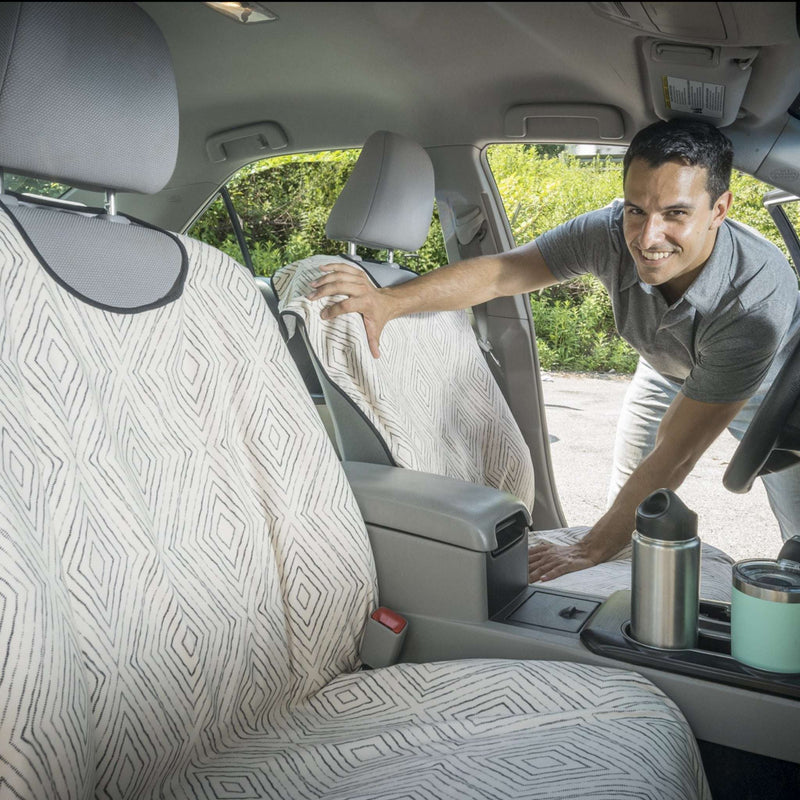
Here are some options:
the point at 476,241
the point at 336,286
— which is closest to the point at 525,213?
the point at 476,241

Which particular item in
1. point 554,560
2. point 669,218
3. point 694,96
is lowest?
point 554,560

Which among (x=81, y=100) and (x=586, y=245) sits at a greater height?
(x=81, y=100)

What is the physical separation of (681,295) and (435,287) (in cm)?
57

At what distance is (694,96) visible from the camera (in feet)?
5.49

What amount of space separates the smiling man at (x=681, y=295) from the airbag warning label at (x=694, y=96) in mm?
35

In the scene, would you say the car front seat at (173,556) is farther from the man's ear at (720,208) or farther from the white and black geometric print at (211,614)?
the man's ear at (720,208)

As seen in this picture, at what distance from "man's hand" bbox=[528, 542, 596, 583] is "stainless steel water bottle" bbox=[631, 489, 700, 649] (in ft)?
1.52

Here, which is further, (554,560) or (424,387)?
(424,387)

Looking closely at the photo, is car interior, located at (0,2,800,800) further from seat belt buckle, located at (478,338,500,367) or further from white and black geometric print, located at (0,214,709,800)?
seat belt buckle, located at (478,338,500,367)

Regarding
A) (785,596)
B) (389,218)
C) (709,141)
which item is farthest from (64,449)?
(709,141)

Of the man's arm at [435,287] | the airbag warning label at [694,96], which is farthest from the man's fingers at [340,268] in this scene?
the airbag warning label at [694,96]

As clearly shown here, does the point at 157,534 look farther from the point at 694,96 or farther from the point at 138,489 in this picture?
the point at 694,96

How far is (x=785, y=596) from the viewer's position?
103 cm

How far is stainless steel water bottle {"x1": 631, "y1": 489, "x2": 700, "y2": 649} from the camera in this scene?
112 cm
